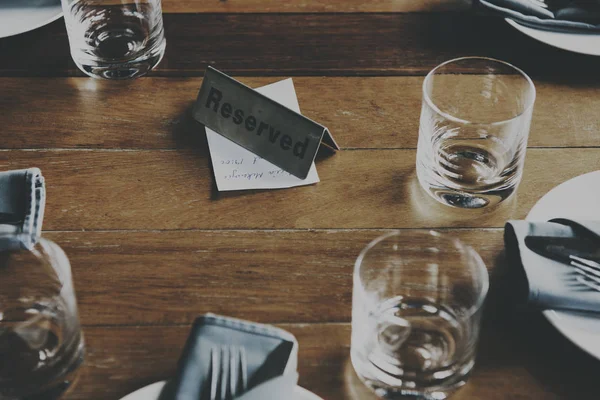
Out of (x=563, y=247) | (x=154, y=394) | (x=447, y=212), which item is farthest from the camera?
(x=447, y=212)

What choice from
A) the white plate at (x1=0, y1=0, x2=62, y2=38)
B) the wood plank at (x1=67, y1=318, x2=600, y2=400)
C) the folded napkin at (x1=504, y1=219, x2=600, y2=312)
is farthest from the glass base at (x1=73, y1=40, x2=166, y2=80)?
the folded napkin at (x1=504, y1=219, x2=600, y2=312)

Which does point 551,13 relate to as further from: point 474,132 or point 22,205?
point 22,205

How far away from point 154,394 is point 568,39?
80 cm

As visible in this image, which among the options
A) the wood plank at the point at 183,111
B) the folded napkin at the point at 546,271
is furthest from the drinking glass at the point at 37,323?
the folded napkin at the point at 546,271

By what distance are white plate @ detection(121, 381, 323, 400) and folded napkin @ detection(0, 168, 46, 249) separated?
237 millimetres

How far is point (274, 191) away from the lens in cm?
102

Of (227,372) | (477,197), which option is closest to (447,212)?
(477,197)

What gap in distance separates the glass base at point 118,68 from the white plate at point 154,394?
1.81ft

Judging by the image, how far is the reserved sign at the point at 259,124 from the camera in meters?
1.02

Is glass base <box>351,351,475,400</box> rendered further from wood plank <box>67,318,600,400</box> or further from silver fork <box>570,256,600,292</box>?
silver fork <box>570,256,600,292</box>

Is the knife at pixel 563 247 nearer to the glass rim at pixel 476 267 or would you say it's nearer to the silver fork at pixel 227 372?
the glass rim at pixel 476 267

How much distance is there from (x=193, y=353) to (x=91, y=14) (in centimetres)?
65

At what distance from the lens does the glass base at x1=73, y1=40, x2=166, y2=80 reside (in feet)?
3.86

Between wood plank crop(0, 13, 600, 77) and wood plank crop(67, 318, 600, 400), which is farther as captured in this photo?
wood plank crop(0, 13, 600, 77)
